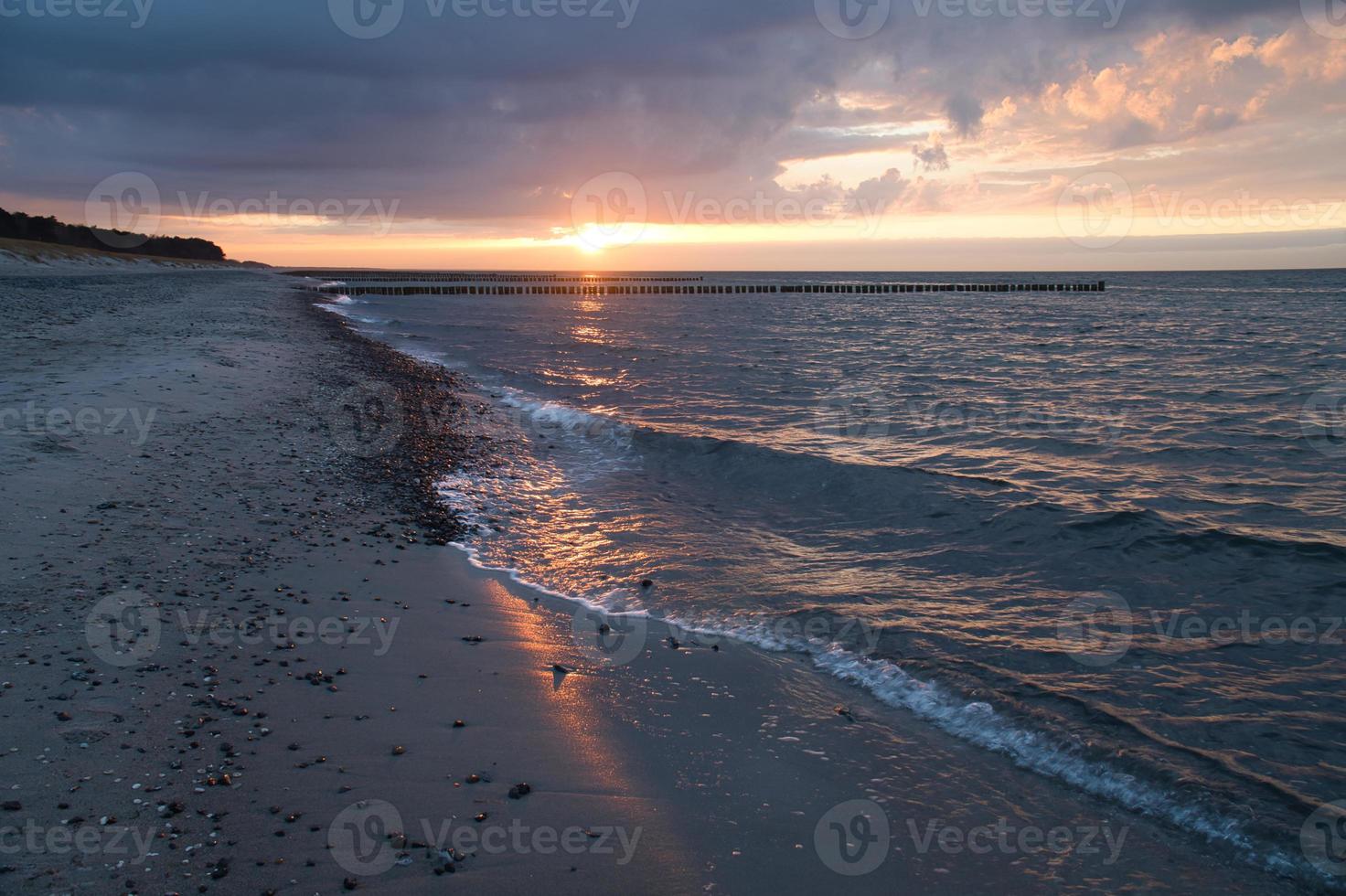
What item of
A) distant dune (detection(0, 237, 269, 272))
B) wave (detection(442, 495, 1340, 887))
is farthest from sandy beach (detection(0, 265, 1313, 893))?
distant dune (detection(0, 237, 269, 272))

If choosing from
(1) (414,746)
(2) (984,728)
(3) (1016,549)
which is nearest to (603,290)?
(3) (1016,549)

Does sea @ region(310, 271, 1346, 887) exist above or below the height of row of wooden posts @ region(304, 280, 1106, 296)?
below

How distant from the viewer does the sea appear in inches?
247

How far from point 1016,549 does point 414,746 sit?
8.54 meters

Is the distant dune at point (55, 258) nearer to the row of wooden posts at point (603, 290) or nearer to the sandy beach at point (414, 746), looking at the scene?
the row of wooden posts at point (603, 290)

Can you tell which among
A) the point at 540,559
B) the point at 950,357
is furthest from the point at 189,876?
the point at 950,357

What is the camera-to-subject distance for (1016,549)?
10.9 meters

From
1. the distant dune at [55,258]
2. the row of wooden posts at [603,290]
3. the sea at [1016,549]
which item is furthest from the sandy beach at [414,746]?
the row of wooden posts at [603,290]

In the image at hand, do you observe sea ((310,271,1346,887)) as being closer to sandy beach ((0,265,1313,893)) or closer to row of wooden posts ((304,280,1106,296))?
sandy beach ((0,265,1313,893))

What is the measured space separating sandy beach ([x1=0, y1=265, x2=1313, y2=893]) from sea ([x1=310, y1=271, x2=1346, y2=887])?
0.63m

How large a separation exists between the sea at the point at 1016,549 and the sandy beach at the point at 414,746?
627 mm

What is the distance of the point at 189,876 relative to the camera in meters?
4.06

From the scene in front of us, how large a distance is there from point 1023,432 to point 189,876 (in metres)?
18.8

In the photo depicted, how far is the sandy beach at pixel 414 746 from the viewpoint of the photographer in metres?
4.45
